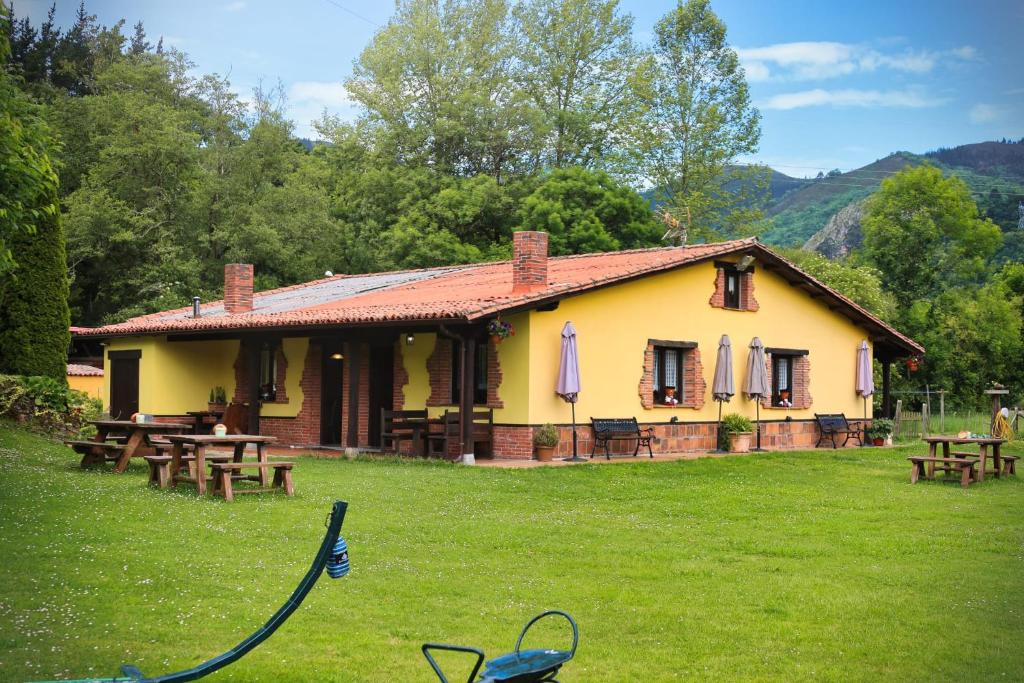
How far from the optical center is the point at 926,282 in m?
44.1

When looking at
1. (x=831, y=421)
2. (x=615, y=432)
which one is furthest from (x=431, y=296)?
(x=831, y=421)

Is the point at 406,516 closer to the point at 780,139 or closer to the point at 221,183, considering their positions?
the point at 221,183

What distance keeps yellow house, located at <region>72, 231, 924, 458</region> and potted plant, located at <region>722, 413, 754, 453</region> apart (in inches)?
15.6

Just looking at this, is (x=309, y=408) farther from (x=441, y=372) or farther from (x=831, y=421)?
(x=831, y=421)

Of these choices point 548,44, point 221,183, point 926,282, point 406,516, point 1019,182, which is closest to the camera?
point 406,516

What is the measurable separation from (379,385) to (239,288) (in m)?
6.19

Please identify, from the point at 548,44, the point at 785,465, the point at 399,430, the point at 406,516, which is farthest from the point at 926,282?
the point at 406,516

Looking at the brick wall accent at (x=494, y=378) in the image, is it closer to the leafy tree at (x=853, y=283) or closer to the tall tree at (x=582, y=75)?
the leafy tree at (x=853, y=283)

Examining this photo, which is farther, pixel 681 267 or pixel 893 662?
pixel 681 267

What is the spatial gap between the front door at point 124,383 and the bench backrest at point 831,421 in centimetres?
1604

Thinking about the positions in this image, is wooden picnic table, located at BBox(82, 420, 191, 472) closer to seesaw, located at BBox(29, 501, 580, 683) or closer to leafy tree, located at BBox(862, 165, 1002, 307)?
seesaw, located at BBox(29, 501, 580, 683)

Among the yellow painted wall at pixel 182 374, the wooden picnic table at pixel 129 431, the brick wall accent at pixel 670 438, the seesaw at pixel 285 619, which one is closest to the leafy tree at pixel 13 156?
the wooden picnic table at pixel 129 431

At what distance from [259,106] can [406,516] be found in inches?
1493

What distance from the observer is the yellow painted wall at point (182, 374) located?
25.0 m
